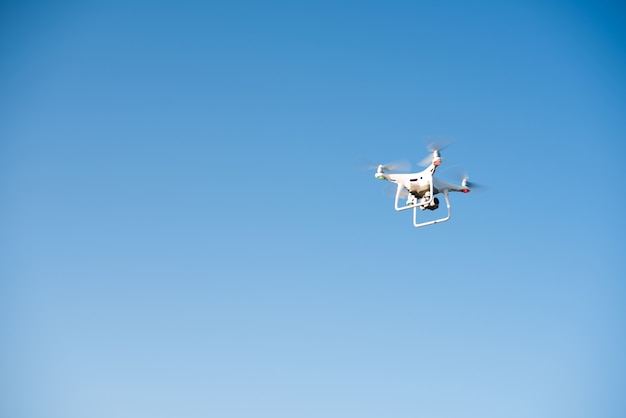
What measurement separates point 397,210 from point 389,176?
2575mm

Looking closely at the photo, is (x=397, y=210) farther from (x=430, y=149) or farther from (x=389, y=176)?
(x=430, y=149)

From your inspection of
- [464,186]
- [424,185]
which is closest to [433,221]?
[424,185]

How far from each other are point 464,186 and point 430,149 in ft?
18.2

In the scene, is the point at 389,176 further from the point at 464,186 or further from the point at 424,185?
the point at 464,186

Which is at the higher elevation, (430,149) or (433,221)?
(430,149)

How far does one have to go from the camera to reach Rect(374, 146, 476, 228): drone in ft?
125

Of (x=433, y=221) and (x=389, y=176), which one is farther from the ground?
(x=389, y=176)

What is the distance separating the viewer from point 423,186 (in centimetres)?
3875

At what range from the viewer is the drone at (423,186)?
38094 millimetres

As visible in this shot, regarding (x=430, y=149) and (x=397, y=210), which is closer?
(x=430, y=149)

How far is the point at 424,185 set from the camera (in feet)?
127

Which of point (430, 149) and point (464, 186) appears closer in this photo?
point (430, 149)

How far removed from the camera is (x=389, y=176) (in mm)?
40781

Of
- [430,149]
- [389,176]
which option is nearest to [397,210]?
[389,176]
